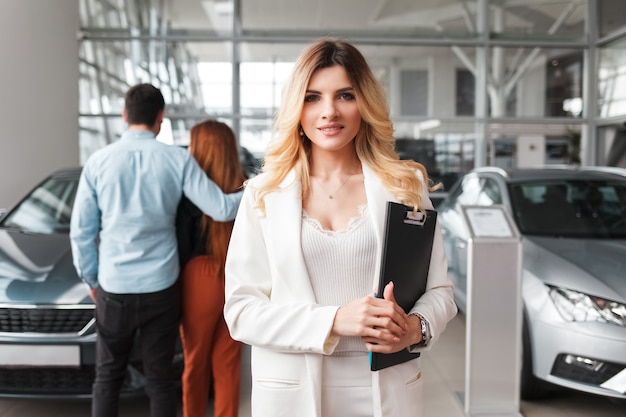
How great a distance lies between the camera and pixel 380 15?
11.2 m

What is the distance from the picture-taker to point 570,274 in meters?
3.85

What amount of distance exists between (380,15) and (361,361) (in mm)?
10323

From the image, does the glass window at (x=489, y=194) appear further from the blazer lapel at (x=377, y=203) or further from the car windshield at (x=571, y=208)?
the blazer lapel at (x=377, y=203)

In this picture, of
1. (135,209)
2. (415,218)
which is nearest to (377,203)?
(415,218)

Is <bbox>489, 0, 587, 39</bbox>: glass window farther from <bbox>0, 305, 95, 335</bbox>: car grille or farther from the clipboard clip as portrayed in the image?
the clipboard clip

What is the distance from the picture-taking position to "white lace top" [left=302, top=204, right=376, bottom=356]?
1.55m

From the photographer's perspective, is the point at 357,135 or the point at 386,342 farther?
the point at 357,135

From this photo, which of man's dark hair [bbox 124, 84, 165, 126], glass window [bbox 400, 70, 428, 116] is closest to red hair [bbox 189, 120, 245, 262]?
man's dark hair [bbox 124, 84, 165, 126]

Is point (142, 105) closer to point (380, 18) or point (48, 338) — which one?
point (48, 338)

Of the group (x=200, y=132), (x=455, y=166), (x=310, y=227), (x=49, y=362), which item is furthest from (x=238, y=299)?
(x=455, y=166)

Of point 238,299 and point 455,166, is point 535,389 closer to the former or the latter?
point 238,299

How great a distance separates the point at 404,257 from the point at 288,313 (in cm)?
28

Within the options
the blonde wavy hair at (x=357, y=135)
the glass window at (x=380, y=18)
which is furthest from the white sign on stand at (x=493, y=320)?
the glass window at (x=380, y=18)

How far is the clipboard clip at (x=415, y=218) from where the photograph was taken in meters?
1.51
